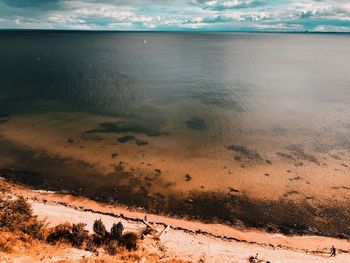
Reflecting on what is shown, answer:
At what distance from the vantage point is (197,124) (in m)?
50.8

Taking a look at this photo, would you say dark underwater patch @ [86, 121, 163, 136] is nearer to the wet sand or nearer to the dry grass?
the wet sand

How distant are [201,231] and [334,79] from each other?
89063mm

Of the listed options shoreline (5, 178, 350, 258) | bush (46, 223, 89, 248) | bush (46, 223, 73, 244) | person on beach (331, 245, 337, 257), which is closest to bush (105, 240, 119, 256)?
bush (46, 223, 89, 248)

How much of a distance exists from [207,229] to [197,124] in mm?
26314

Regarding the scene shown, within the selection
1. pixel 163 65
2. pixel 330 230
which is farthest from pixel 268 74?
pixel 330 230

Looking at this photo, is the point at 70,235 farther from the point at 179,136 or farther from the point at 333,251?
the point at 179,136

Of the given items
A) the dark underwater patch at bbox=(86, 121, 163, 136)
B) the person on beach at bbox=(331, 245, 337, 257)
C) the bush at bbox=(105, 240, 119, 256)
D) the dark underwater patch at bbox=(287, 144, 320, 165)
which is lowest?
the person on beach at bbox=(331, 245, 337, 257)

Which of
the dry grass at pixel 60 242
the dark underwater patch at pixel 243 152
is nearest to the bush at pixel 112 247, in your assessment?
the dry grass at pixel 60 242

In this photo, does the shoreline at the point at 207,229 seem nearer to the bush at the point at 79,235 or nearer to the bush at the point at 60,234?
the bush at the point at 60,234

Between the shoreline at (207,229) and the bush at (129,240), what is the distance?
10.4 feet

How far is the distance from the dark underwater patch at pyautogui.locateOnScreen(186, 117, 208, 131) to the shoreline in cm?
2325

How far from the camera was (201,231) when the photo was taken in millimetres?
25641

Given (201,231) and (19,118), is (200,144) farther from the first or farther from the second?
(19,118)

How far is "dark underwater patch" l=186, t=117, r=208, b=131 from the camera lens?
49.1 metres
